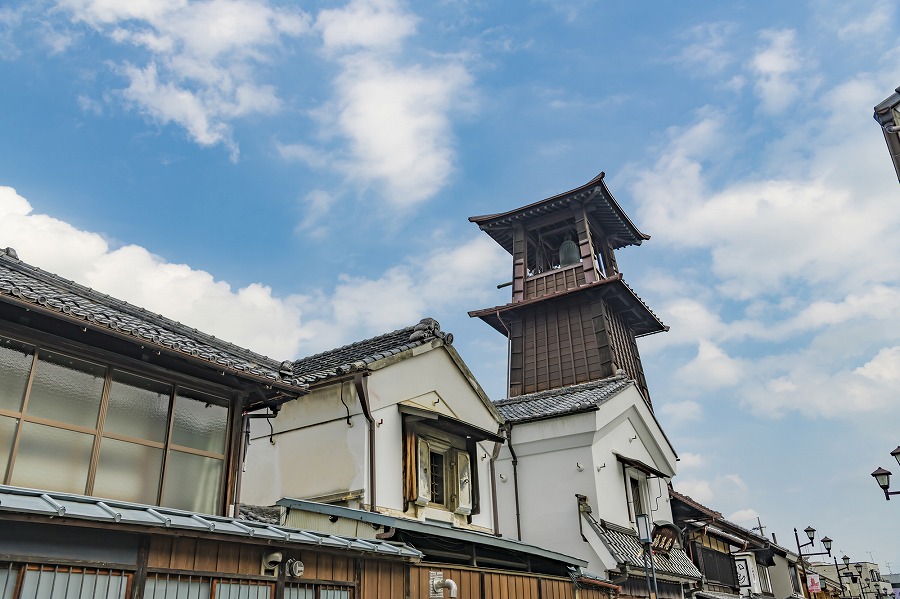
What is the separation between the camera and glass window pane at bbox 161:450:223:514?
40.5ft

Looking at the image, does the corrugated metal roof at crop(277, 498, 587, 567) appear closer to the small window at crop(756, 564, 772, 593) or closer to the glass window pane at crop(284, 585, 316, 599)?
the glass window pane at crop(284, 585, 316, 599)

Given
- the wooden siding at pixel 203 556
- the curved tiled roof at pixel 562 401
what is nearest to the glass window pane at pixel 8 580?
the wooden siding at pixel 203 556

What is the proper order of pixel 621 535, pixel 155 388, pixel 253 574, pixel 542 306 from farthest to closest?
pixel 542 306
pixel 621 535
pixel 155 388
pixel 253 574

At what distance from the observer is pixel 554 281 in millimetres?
37094

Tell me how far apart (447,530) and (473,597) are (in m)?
1.63

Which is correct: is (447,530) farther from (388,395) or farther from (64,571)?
(64,571)

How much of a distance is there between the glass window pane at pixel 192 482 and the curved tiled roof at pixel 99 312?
6.32 ft

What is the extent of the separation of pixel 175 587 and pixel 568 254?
1242 inches

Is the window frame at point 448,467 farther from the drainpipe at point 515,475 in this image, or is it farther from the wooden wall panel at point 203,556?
the wooden wall panel at point 203,556

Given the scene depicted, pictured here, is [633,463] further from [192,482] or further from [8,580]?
[8,580]

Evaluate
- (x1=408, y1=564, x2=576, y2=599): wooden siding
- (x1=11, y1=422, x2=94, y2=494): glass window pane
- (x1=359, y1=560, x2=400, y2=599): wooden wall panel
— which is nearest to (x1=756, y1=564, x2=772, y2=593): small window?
(x1=408, y1=564, x2=576, y2=599): wooden siding

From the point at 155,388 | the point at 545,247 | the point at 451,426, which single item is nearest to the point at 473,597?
the point at 451,426

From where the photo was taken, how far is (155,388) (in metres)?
12.5

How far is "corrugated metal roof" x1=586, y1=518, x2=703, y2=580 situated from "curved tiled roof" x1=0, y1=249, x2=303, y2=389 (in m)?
13.4
